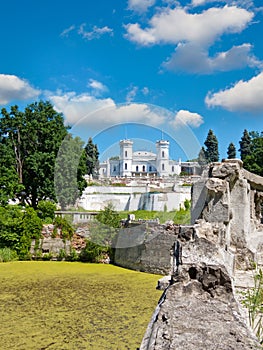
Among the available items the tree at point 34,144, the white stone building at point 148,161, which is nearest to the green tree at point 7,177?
the tree at point 34,144

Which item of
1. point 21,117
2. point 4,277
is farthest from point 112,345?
point 21,117

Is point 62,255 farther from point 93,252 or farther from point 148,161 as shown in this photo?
point 148,161

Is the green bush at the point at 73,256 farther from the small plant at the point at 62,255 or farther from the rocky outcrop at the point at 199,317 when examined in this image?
the rocky outcrop at the point at 199,317

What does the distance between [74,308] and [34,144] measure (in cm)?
1582

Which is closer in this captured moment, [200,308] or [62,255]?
[200,308]

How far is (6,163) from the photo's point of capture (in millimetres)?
19812

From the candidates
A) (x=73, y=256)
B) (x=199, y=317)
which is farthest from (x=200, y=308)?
(x=73, y=256)

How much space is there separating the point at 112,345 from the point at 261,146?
26.6 metres

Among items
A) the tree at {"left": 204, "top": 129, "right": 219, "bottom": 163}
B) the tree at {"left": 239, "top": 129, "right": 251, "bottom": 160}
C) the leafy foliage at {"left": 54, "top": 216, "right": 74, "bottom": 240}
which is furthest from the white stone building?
the tree at {"left": 204, "top": 129, "right": 219, "bottom": 163}

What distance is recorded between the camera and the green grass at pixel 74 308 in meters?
5.62

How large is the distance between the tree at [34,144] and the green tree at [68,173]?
1.84 ft

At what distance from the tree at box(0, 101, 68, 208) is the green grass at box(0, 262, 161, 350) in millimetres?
9424

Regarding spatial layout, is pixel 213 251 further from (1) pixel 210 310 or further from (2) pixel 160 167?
(2) pixel 160 167

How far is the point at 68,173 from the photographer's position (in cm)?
2116
